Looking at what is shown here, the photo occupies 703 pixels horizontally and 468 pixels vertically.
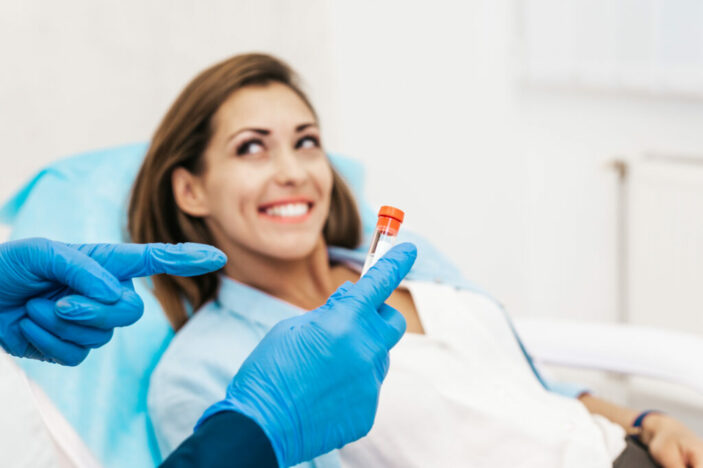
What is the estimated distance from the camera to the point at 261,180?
4.09 feet

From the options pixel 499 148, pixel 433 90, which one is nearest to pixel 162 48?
pixel 433 90

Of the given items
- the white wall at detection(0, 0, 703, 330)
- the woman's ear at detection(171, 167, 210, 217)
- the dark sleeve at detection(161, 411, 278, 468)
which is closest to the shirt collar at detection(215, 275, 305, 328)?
the woman's ear at detection(171, 167, 210, 217)

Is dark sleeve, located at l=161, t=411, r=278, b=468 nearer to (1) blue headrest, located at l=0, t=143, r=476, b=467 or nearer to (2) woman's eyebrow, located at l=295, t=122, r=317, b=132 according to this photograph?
(1) blue headrest, located at l=0, t=143, r=476, b=467

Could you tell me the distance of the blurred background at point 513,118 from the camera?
1.75 meters

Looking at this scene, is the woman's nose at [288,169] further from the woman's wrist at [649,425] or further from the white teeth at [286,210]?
the woman's wrist at [649,425]

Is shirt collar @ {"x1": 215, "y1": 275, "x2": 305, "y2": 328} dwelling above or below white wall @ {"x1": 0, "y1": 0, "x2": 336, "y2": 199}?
below

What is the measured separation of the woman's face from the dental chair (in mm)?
172

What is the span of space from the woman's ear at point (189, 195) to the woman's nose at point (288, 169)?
0.15 m

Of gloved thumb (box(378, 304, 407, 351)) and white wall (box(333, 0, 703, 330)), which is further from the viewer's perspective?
white wall (box(333, 0, 703, 330))

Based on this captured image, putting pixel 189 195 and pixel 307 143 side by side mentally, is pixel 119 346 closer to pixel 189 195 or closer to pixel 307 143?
pixel 189 195

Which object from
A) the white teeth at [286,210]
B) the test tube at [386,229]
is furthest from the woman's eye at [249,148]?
the test tube at [386,229]

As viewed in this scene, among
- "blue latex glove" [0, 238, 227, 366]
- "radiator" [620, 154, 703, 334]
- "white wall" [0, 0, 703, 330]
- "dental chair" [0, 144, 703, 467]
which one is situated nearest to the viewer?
"blue latex glove" [0, 238, 227, 366]

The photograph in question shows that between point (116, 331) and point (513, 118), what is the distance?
135 cm

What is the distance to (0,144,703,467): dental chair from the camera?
3.63 ft
